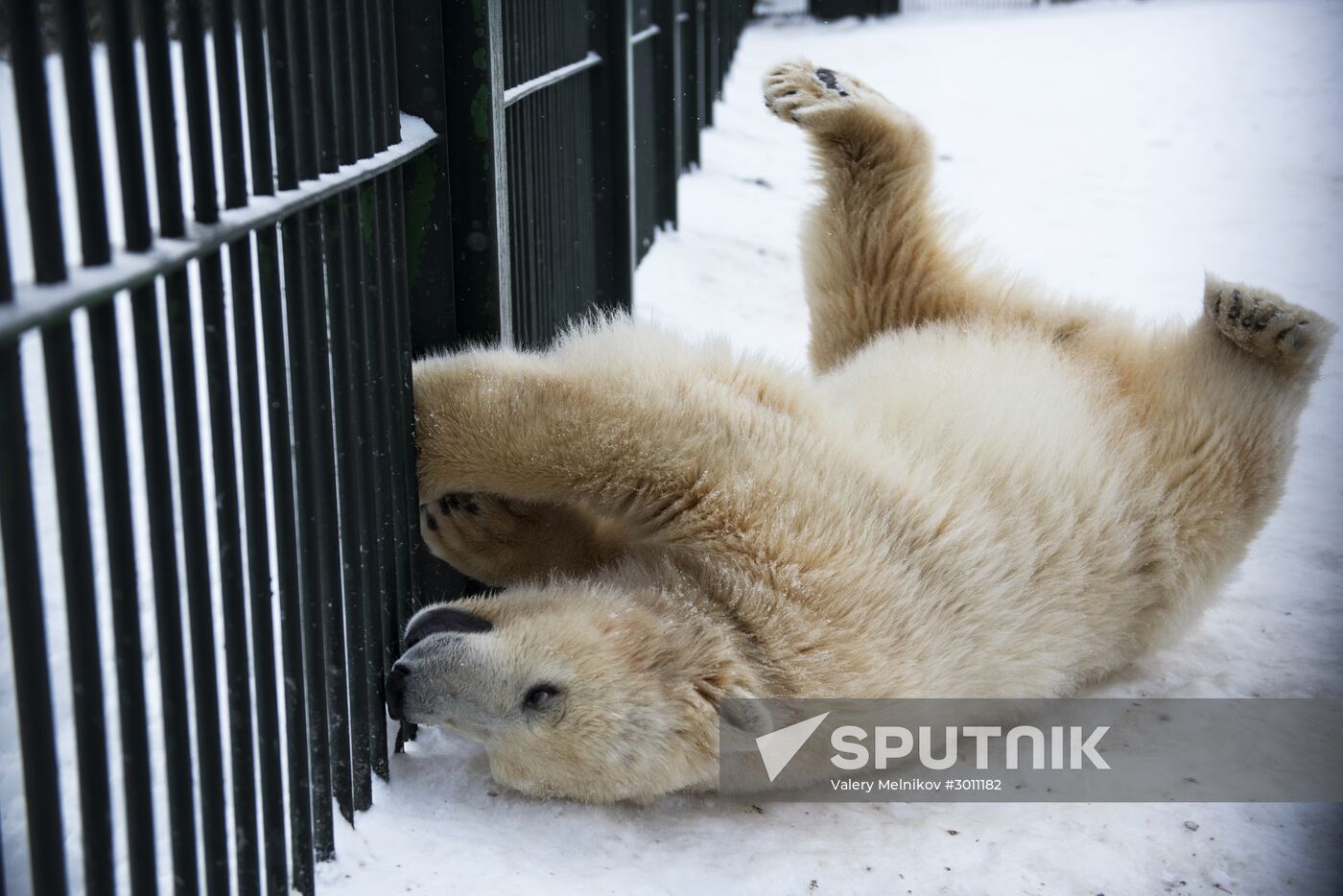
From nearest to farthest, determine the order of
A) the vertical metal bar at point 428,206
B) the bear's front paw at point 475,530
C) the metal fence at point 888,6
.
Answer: the vertical metal bar at point 428,206
the bear's front paw at point 475,530
the metal fence at point 888,6

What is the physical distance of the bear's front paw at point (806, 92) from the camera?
12.6ft

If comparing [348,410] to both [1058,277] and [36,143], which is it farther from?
[1058,277]

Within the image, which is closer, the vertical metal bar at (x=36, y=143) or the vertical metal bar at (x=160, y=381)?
the vertical metal bar at (x=36, y=143)

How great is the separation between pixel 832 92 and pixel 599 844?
2433 millimetres

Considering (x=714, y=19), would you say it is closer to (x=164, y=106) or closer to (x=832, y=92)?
(x=832, y=92)

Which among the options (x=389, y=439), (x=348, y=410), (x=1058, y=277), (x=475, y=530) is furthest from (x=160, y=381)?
(x=1058, y=277)

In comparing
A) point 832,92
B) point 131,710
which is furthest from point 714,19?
point 131,710

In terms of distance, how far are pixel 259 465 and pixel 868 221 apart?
8.33 ft

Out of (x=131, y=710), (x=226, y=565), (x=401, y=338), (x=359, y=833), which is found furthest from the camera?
(x=401, y=338)

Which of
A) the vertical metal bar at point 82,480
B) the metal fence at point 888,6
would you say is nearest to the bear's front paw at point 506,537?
the vertical metal bar at point 82,480

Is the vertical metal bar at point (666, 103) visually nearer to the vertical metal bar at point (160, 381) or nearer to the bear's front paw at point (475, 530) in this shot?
the bear's front paw at point (475, 530)

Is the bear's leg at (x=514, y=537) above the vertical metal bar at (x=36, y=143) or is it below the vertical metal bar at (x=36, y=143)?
below

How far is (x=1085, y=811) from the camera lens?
2727 mm

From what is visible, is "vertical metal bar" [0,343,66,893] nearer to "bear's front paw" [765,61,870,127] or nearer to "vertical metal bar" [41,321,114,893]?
"vertical metal bar" [41,321,114,893]
